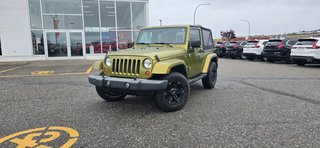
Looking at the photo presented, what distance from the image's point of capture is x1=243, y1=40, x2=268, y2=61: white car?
16.3 meters

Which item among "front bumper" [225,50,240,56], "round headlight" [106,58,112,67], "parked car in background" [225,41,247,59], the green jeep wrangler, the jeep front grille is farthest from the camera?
"front bumper" [225,50,240,56]

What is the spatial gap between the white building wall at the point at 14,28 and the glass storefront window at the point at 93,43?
13.5 ft

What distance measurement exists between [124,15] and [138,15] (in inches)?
45.7

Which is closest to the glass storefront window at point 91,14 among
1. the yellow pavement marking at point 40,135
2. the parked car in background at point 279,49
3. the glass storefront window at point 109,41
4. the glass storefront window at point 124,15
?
the glass storefront window at point 109,41

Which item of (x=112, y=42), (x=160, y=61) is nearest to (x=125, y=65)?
(x=160, y=61)

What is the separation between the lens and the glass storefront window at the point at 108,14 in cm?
1820

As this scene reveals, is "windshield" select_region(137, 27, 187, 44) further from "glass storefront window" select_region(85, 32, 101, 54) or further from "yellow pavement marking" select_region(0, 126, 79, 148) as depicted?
"glass storefront window" select_region(85, 32, 101, 54)

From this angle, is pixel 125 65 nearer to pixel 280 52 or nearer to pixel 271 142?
pixel 271 142

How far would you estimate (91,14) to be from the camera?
59.5 ft

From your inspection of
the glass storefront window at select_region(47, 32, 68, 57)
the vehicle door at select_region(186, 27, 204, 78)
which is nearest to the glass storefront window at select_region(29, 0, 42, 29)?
the glass storefront window at select_region(47, 32, 68, 57)

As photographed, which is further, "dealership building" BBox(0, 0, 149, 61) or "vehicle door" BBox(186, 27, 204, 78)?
"dealership building" BBox(0, 0, 149, 61)

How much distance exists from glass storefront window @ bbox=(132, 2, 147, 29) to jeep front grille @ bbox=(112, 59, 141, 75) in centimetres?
1442

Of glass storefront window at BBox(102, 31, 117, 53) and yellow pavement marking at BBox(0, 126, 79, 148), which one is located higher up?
glass storefront window at BBox(102, 31, 117, 53)

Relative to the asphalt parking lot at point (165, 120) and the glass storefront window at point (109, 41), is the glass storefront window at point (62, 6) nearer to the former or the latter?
the glass storefront window at point (109, 41)
